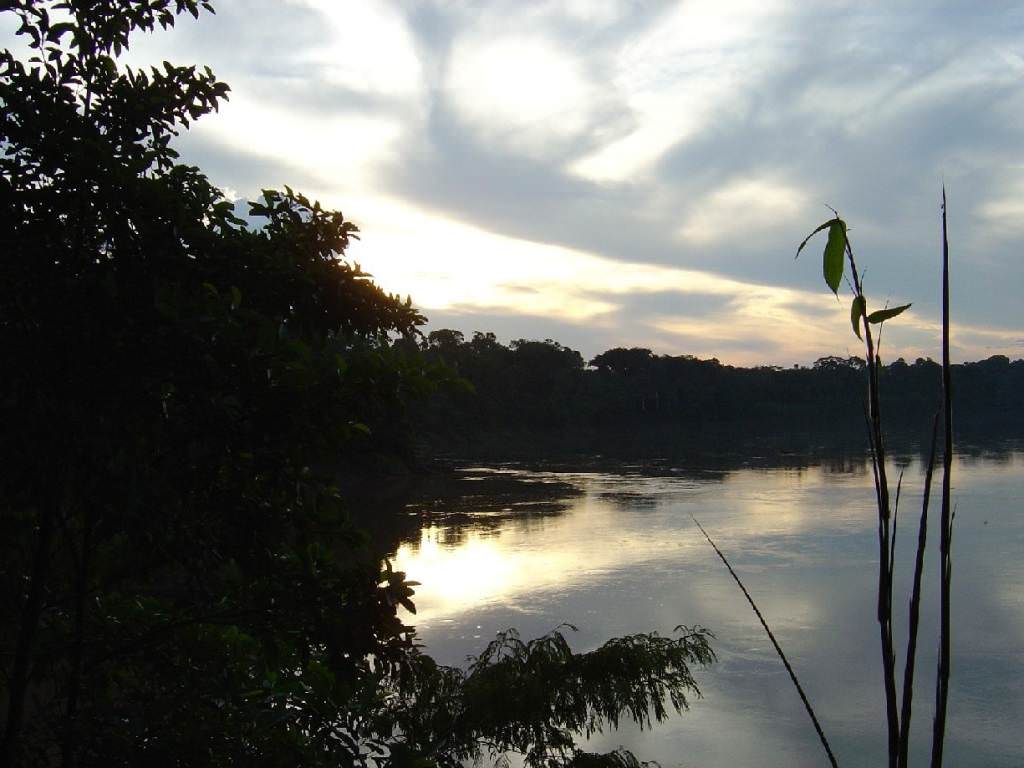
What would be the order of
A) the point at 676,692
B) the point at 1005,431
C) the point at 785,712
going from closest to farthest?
the point at 676,692
the point at 785,712
the point at 1005,431

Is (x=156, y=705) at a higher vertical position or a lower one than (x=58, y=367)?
lower

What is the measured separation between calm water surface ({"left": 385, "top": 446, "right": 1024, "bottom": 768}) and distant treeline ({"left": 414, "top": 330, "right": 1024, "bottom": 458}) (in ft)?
79.9

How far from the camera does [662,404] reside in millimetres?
85000

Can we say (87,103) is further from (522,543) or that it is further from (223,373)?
(522,543)

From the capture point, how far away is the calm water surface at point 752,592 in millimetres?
11273

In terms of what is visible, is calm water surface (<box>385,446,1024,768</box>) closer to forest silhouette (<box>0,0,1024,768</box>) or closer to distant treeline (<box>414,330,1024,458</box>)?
forest silhouette (<box>0,0,1024,768</box>)

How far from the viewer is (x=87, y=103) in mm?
3447

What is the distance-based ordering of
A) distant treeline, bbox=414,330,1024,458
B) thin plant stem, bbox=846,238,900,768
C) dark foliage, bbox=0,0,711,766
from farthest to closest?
1. distant treeline, bbox=414,330,1024,458
2. dark foliage, bbox=0,0,711,766
3. thin plant stem, bbox=846,238,900,768

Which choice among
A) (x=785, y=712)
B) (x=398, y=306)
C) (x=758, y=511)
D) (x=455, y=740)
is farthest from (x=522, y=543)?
(x=398, y=306)

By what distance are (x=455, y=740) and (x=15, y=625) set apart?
351cm

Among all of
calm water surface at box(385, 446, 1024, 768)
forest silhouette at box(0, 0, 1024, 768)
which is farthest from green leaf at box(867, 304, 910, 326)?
calm water surface at box(385, 446, 1024, 768)

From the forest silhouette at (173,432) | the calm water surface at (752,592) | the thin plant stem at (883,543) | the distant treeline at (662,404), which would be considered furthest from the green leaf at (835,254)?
the distant treeline at (662,404)

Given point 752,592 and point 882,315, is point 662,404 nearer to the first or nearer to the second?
point 752,592

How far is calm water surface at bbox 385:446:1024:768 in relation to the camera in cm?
1127
